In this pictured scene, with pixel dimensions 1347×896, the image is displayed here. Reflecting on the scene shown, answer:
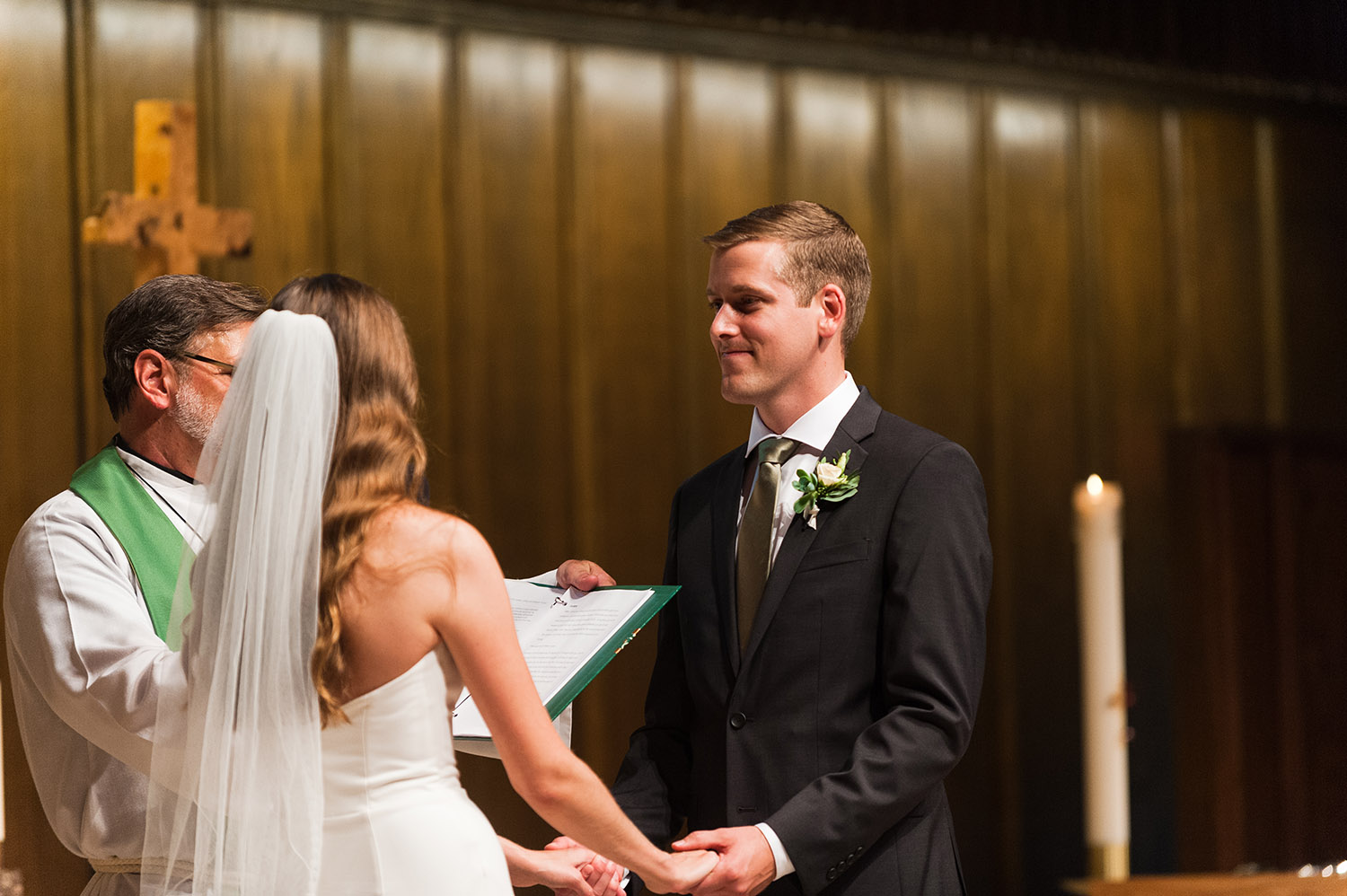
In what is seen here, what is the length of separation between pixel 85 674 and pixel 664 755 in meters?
0.99

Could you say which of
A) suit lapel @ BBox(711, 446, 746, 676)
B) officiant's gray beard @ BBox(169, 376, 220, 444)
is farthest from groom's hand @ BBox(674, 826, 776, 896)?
officiant's gray beard @ BBox(169, 376, 220, 444)

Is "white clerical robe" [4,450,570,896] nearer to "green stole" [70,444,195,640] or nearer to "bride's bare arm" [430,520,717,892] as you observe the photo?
"green stole" [70,444,195,640]

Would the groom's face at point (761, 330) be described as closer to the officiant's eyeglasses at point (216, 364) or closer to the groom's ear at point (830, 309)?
the groom's ear at point (830, 309)

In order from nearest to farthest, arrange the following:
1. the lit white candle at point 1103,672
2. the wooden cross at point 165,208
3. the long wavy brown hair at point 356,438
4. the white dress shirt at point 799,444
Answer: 1. the long wavy brown hair at point 356,438
2. the white dress shirt at point 799,444
3. the lit white candle at point 1103,672
4. the wooden cross at point 165,208

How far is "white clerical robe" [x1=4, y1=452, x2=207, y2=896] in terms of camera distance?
2.20 m

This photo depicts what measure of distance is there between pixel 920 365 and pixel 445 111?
205 centimetres

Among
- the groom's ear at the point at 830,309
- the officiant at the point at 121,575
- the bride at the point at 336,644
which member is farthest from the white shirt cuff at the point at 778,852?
the groom's ear at the point at 830,309

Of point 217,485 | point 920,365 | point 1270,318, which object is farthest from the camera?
point 1270,318

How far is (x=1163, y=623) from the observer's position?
581cm

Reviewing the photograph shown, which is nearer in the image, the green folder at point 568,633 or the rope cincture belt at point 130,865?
the rope cincture belt at point 130,865

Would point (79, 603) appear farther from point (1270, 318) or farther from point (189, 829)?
point (1270, 318)

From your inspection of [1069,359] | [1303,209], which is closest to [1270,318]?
[1303,209]

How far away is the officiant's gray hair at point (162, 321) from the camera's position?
258cm

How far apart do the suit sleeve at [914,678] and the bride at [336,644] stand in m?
0.47
